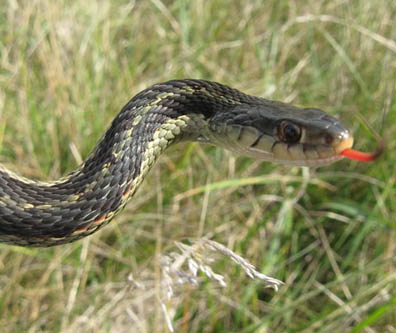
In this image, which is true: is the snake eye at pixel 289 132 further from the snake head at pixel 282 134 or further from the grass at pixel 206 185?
the grass at pixel 206 185

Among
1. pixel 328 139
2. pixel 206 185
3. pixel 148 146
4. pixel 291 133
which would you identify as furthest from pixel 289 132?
pixel 206 185

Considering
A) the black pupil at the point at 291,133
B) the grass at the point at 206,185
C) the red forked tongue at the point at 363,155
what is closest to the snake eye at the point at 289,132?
the black pupil at the point at 291,133

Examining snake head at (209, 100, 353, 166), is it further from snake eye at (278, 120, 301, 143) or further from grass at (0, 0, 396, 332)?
grass at (0, 0, 396, 332)

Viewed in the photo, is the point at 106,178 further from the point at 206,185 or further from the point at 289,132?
the point at 206,185

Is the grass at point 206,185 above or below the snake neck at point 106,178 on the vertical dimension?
below

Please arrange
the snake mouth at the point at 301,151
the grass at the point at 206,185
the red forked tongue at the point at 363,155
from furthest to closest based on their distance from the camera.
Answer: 1. the grass at the point at 206,185
2. the snake mouth at the point at 301,151
3. the red forked tongue at the point at 363,155

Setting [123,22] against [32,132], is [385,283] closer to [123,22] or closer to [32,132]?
[32,132]
